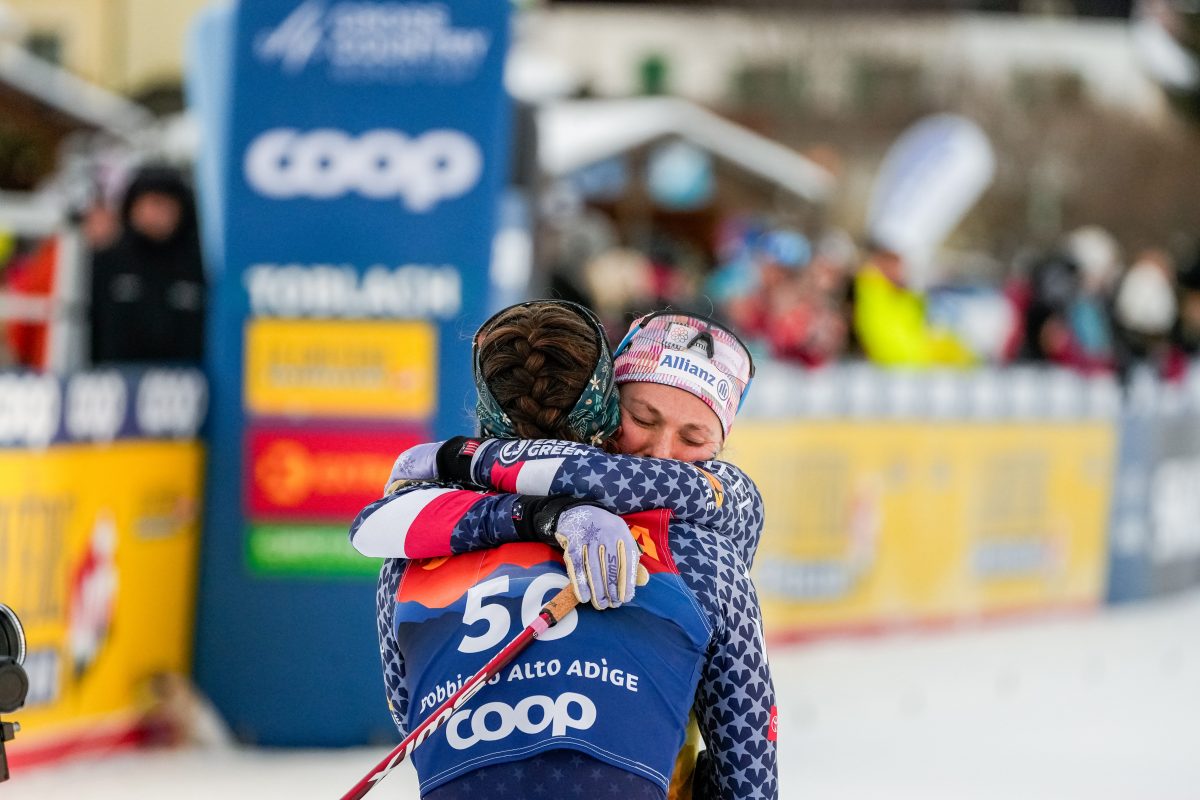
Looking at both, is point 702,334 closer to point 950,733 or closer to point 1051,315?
point 950,733

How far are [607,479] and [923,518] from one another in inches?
290

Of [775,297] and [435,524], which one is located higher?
[775,297]

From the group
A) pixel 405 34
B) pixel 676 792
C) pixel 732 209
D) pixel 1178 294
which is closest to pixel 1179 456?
pixel 1178 294

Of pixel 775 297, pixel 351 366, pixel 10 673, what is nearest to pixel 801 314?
pixel 775 297

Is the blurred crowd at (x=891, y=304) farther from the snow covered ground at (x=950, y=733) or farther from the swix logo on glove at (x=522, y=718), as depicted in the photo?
the swix logo on glove at (x=522, y=718)

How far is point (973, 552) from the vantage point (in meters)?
10.2

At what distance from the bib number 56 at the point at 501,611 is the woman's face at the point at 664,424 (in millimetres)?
356

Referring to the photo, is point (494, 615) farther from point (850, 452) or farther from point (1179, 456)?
point (1179, 456)

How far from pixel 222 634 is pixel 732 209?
21.4 meters

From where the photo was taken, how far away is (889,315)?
9898mm

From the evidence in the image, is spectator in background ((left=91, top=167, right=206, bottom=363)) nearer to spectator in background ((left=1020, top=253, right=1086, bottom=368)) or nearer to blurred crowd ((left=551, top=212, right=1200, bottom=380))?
blurred crowd ((left=551, top=212, right=1200, bottom=380))

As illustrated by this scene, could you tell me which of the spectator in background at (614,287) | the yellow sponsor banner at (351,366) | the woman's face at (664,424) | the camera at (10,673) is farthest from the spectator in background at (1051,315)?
the camera at (10,673)

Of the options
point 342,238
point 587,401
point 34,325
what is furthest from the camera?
point 34,325

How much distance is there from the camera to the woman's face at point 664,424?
112 inches
